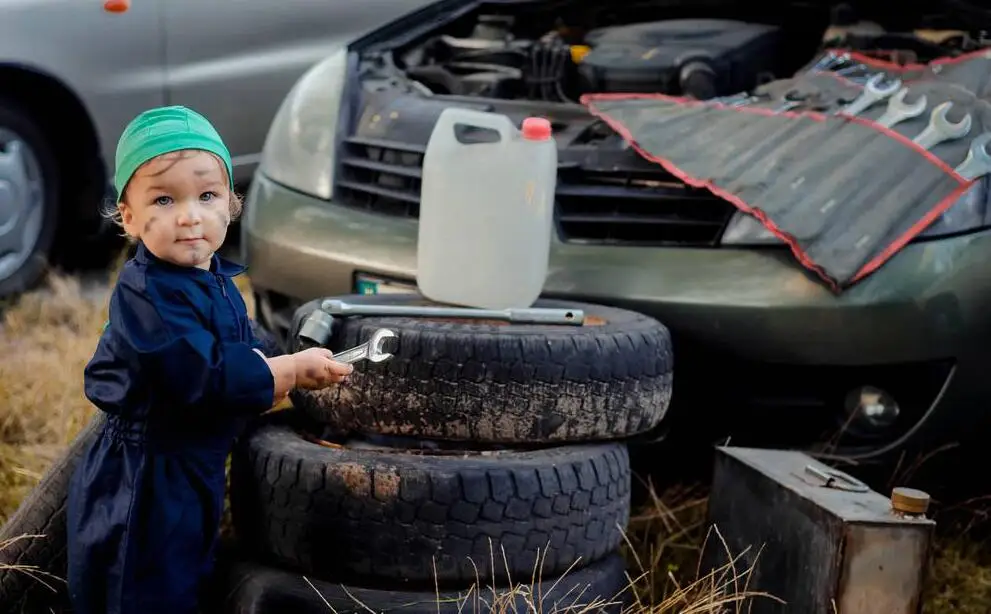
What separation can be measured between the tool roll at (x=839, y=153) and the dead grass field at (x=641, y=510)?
0.65 meters

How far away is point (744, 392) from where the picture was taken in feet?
8.33

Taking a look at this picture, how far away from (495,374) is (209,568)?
0.59 m

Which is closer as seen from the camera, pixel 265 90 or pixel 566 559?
pixel 566 559

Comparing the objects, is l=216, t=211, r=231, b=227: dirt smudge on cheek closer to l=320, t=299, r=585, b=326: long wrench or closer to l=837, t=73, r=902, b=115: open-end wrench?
l=320, t=299, r=585, b=326: long wrench

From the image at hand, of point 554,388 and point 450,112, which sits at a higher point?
point 450,112

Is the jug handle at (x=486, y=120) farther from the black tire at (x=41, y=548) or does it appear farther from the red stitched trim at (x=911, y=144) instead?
the black tire at (x=41, y=548)

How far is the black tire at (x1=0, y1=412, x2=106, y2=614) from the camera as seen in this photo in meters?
2.16

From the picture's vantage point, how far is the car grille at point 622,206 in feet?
8.52

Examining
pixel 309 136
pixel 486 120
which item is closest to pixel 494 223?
pixel 486 120

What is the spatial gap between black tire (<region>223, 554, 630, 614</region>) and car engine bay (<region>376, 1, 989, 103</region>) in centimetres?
153

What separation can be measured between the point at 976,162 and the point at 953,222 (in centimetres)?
14

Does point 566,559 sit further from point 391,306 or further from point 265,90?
point 265,90

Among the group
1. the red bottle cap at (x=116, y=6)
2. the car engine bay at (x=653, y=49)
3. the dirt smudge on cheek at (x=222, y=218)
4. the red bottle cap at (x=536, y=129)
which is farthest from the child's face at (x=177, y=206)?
the red bottle cap at (x=116, y=6)

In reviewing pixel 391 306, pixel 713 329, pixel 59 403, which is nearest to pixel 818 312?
pixel 713 329
